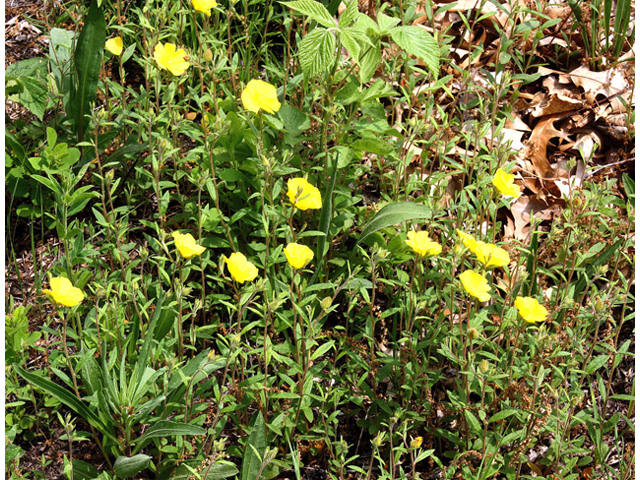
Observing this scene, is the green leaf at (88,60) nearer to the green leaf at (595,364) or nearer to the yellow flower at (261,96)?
the yellow flower at (261,96)

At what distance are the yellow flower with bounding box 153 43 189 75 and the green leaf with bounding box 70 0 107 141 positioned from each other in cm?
51

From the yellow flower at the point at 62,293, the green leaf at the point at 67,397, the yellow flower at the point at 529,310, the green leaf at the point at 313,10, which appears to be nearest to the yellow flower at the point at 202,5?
the green leaf at the point at 313,10

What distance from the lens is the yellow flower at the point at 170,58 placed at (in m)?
2.34

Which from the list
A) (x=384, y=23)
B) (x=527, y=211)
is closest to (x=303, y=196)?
(x=384, y=23)

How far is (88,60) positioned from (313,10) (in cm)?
110

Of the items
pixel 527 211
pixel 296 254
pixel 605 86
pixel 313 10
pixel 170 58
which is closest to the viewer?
pixel 296 254

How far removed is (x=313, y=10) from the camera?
227 cm

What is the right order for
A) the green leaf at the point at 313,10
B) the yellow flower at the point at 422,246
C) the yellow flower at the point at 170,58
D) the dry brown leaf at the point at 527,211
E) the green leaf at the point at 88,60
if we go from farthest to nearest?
the dry brown leaf at the point at 527,211 → the green leaf at the point at 88,60 → the yellow flower at the point at 170,58 → the green leaf at the point at 313,10 → the yellow flower at the point at 422,246

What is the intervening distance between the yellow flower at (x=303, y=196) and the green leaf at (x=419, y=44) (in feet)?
2.02

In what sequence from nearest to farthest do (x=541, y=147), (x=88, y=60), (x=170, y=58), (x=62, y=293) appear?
(x=62, y=293)
(x=170, y=58)
(x=88, y=60)
(x=541, y=147)

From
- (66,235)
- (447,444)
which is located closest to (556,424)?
(447,444)

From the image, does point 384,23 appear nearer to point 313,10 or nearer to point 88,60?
point 313,10

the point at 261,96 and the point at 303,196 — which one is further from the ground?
the point at 261,96

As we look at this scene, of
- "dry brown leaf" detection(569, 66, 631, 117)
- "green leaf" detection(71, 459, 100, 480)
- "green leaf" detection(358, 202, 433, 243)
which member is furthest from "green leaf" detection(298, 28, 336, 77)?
"dry brown leaf" detection(569, 66, 631, 117)
